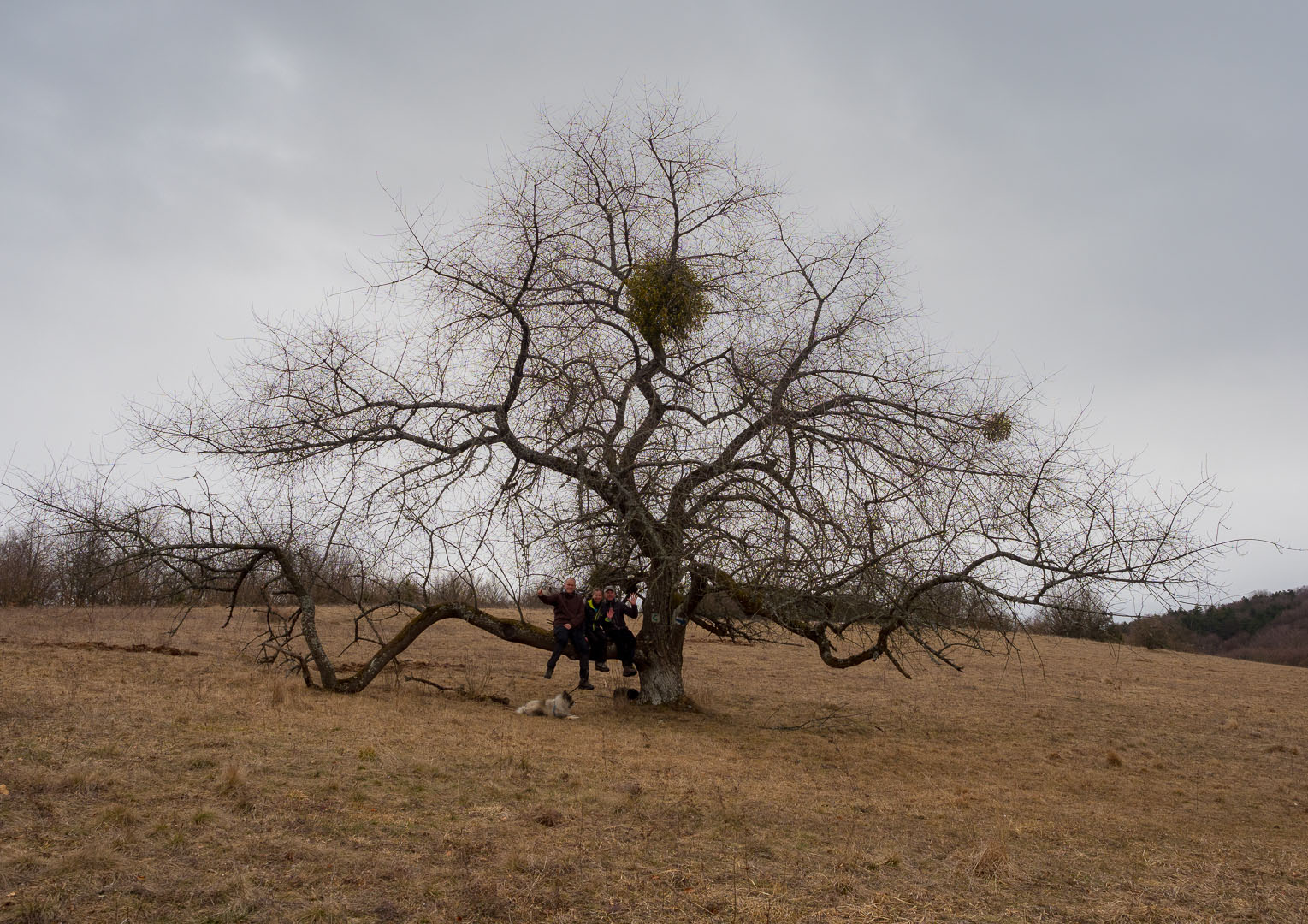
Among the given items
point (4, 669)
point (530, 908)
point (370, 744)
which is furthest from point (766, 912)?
point (4, 669)

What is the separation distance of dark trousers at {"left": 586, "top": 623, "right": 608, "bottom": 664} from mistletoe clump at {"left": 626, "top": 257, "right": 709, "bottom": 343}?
14.3 ft

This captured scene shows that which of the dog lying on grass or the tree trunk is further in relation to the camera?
the tree trunk

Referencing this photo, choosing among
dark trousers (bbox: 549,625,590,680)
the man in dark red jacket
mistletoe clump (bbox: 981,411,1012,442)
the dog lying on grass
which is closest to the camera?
mistletoe clump (bbox: 981,411,1012,442)

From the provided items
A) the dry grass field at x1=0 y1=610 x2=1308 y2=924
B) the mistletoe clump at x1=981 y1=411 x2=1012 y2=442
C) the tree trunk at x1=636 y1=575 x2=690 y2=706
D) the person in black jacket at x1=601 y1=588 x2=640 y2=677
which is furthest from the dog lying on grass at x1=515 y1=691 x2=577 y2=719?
the mistletoe clump at x1=981 y1=411 x2=1012 y2=442

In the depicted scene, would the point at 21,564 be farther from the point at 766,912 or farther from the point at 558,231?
the point at 766,912

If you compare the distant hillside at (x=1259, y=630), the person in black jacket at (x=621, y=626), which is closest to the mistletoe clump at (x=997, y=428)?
the person in black jacket at (x=621, y=626)

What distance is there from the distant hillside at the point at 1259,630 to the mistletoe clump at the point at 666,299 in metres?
35.7

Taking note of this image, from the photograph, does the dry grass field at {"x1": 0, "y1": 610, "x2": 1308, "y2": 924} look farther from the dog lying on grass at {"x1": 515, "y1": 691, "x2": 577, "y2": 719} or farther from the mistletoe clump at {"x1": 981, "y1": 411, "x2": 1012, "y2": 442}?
the mistletoe clump at {"x1": 981, "y1": 411, "x2": 1012, "y2": 442}

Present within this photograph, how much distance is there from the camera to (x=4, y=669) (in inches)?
389

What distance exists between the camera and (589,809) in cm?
646

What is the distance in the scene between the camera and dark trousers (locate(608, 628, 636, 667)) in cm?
1237

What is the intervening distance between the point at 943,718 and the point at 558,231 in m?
9.10

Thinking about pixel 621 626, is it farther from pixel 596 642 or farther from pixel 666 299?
pixel 666 299

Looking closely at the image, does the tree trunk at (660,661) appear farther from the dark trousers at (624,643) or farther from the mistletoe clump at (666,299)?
the mistletoe clump at (666,299)
